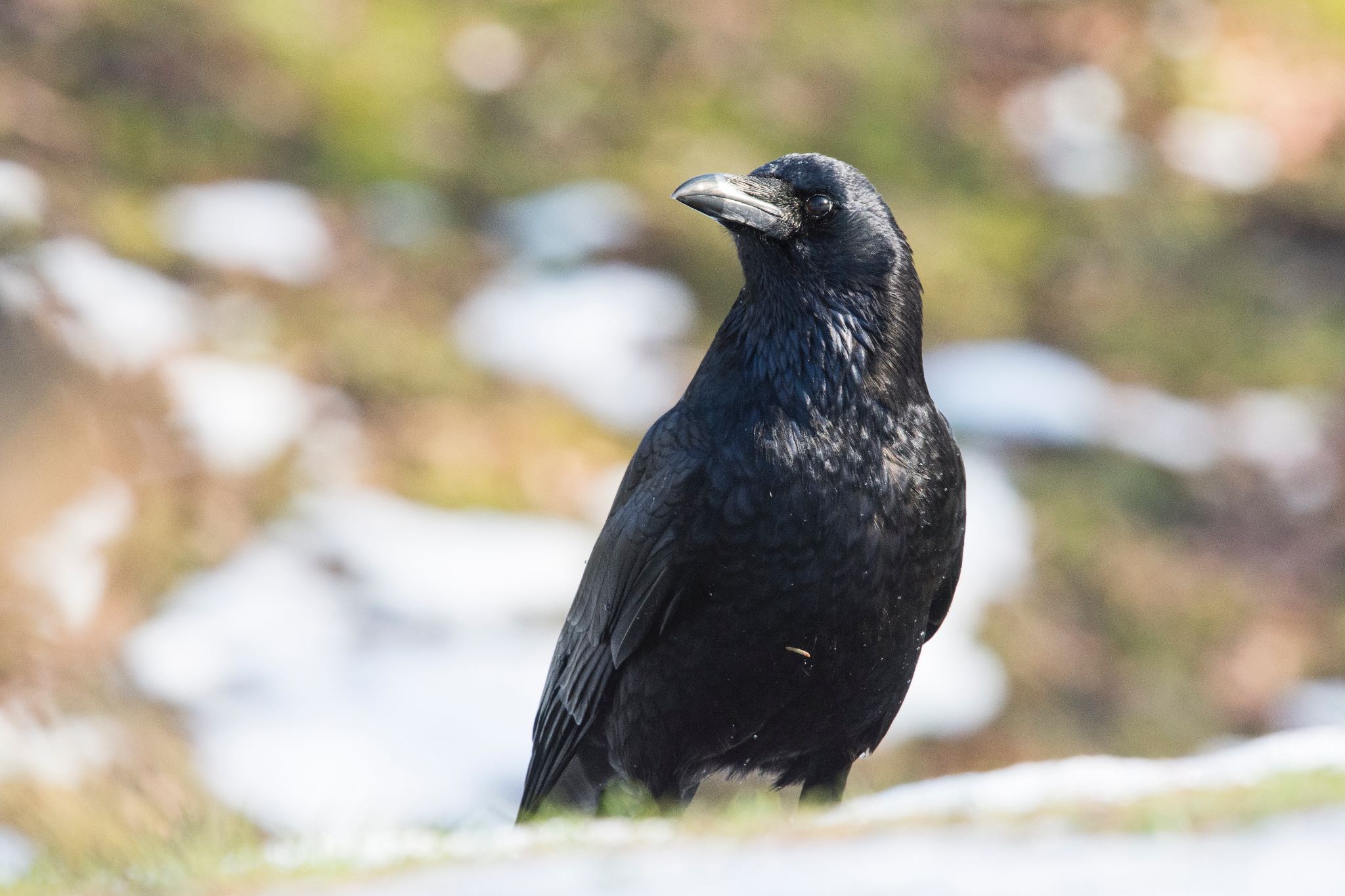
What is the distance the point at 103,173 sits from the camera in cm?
997

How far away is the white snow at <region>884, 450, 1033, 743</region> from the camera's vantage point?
24.8ft

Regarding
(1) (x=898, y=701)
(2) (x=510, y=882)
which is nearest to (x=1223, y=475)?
(1) (x=898, y=701)

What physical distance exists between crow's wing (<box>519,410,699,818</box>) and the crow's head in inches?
21.2

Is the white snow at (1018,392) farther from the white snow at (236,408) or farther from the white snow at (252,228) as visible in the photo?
the white snow at (252,228)

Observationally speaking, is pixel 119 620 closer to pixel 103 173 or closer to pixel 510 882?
pixel 103 173

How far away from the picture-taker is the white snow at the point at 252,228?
9.76 meters

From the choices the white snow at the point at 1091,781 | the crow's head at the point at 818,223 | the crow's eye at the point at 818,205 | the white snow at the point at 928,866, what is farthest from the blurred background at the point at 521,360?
the crow's eye at the point at 818,205

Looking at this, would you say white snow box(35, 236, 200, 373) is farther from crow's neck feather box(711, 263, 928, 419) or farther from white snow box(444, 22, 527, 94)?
crow's neck feather box(711, 263, 928, 419)

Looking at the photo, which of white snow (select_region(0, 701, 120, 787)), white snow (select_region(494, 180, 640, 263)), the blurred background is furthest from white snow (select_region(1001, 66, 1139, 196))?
white snow (select_region(0, 701, 120, 787))

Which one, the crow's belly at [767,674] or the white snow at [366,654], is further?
the white snow at [366,654]

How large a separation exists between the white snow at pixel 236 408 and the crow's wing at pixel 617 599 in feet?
14.1

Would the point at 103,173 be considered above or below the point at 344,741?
above

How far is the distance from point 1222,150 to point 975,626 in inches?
281

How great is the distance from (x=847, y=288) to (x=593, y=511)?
4.61 metres
